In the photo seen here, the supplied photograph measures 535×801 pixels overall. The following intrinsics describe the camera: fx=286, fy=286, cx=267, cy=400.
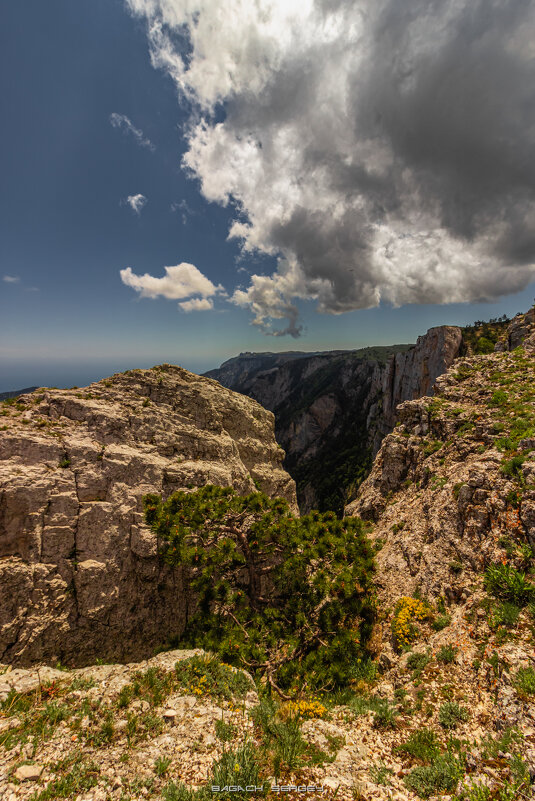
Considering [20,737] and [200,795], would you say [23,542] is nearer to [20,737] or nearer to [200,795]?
[20,737]

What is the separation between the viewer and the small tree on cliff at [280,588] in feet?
40.6

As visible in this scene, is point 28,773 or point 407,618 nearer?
point 28,773

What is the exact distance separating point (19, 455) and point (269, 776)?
18760mm

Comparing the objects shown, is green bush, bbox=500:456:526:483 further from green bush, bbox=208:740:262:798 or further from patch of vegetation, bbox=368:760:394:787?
green bush, bbox=208:740:262:798

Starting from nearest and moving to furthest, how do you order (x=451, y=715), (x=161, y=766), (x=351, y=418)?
(x=161, y=766) < (x=451, y=715) < (x=351, y=418)

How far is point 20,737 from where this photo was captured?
23.6ft

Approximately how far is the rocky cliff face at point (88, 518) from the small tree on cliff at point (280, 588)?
14.6 ft

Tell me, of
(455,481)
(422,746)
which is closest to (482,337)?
(455,481)

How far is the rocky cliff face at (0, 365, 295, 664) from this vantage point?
50.9 ft

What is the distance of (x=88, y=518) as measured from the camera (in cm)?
1767

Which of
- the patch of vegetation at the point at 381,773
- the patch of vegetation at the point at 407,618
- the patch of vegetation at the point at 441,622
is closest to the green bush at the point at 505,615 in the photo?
the patch of vegetation at the point at 441,622

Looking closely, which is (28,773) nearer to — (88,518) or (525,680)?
(525,680)

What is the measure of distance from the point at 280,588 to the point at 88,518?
12316 mm

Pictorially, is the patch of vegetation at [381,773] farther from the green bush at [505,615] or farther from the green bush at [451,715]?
the green bush at [505,615]
